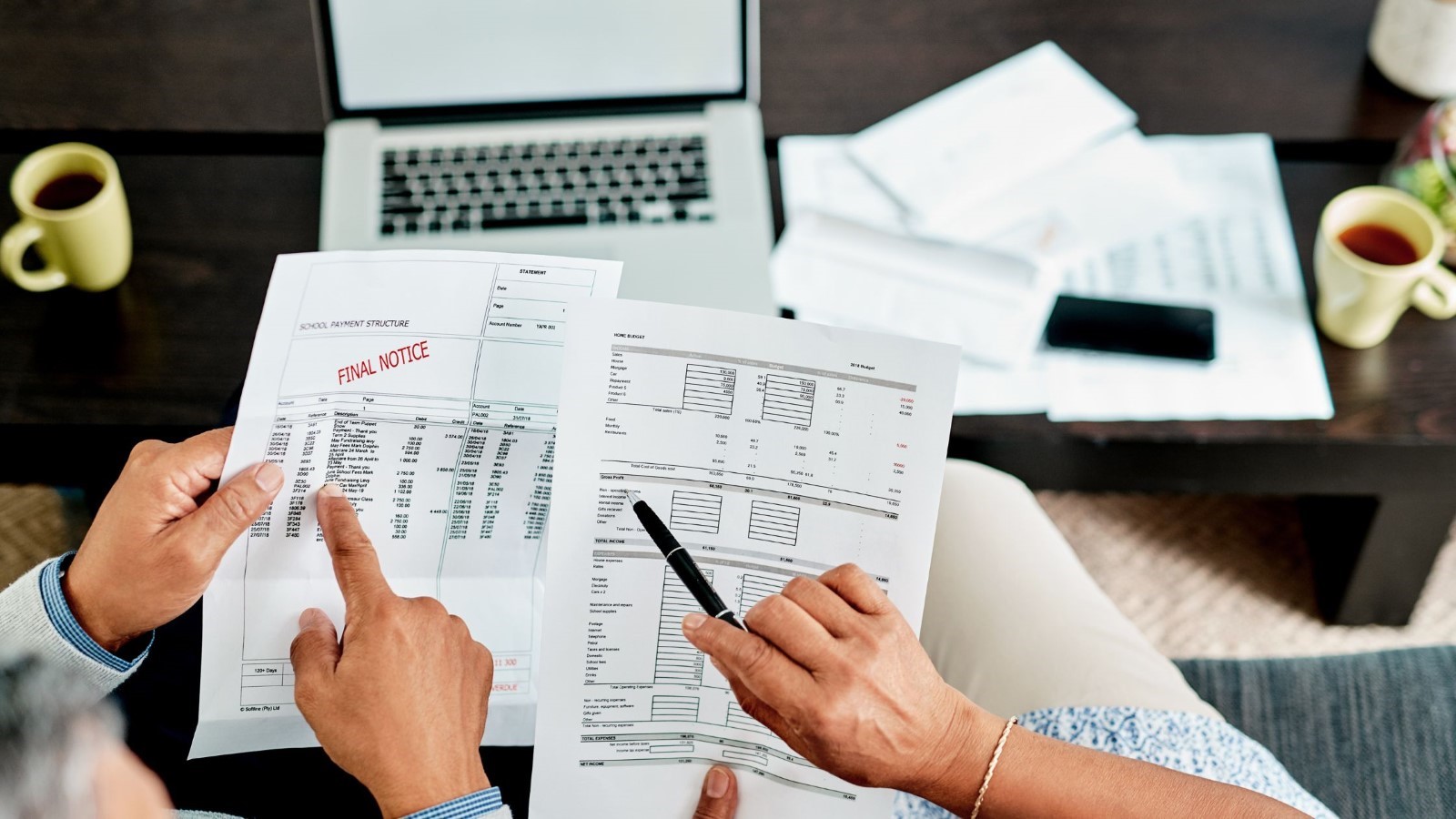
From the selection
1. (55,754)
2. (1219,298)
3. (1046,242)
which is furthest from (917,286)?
(55,754)

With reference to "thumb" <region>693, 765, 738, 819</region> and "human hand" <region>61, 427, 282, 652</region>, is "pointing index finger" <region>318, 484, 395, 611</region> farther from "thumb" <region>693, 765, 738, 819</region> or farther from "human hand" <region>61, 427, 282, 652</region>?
"thumb" <region>693, 765, 738, 819</region>

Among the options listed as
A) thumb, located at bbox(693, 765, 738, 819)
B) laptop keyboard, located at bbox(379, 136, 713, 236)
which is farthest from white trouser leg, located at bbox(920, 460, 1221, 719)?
laptop keyboard, located at bbox(379, 136, 713, 236)

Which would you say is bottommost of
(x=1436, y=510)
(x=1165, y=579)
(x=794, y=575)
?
(x=1165, y=579)

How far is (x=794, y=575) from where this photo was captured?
79 cm

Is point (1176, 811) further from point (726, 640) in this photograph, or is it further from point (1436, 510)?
point (1436, 510)

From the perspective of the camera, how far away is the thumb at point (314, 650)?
75cm

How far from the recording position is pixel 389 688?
736 millimetres

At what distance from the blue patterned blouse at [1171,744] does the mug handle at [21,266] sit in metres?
0.88

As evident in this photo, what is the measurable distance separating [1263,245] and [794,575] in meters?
0.70

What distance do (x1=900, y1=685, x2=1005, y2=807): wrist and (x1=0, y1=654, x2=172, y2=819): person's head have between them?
43cm

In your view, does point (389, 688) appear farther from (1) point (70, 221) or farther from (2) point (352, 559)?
(1) point (70, 221)

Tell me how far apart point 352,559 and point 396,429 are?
9 cm

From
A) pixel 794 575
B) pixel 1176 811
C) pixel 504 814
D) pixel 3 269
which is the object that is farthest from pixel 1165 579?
pixel 3 269

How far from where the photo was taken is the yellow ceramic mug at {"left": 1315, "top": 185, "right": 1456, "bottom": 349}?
109 centimetres
